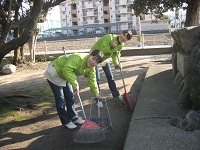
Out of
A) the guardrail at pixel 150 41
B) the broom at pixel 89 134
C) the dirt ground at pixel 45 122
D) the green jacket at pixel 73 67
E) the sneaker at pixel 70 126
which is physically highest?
the green jacket at pixel 73 67

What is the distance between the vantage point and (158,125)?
11.9 ft

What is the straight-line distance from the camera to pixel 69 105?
4270 millimetres

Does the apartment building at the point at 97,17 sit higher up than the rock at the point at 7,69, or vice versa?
the apartment building at the point at 97,17

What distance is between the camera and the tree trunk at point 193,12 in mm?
8895

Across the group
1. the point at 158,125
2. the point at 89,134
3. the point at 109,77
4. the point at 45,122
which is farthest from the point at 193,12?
Answer: the point at 89,134

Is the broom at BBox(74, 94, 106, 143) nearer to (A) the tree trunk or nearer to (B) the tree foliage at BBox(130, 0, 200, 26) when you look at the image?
(B) the tree foliage at BBox(130, 0, 200, 26)

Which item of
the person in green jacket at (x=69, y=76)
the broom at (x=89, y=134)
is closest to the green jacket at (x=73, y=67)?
the person in green jacket at (x=69, y=76)

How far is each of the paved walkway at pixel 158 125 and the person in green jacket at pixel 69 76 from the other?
0.82m

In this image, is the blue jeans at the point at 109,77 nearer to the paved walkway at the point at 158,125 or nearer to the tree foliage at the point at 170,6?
the paved walkway at the point at 158,125

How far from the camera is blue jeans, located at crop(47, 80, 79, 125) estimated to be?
158 inches

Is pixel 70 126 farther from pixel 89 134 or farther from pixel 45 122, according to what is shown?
pixel 89 134

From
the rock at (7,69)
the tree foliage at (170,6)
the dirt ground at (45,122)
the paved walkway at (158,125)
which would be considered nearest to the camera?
the paved walkway at (158,125)

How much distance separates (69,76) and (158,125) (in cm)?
138

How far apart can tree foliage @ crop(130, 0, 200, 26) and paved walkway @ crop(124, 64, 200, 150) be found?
4002 millimetres
